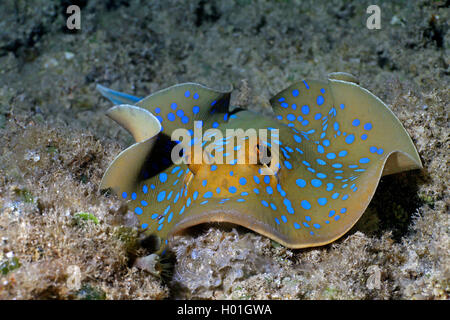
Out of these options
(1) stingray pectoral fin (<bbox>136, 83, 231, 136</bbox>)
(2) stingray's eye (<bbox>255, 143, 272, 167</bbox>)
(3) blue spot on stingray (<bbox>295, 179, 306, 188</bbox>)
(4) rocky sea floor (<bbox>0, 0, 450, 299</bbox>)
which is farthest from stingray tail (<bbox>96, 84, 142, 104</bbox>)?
(3) blue spot on stingray (<bbox>295, 179, 306, 188</bbox>)

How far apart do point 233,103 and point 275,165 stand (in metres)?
3.60

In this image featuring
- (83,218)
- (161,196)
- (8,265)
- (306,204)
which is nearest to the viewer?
(8,265)

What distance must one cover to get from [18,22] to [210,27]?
4457mm

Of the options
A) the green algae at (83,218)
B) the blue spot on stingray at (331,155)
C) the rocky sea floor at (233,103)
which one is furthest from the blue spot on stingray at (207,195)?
the blue spot on stingray at (331,155)

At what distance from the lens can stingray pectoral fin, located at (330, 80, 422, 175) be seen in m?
3.56

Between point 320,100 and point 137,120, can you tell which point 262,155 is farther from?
point 320,100

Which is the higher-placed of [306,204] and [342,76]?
[342,76]

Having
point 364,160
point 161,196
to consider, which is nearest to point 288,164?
point 364,160

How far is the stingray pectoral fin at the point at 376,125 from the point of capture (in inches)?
140

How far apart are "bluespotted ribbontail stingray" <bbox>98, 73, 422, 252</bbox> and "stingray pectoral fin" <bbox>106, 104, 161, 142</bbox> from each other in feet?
0.05

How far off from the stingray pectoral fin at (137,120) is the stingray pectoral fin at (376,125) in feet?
7.79

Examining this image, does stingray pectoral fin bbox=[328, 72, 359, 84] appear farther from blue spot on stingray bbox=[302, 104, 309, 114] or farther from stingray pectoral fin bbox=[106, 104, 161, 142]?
stingray pectoral fin bbox=[106, 104, 161, 142]

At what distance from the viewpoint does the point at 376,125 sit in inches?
163
